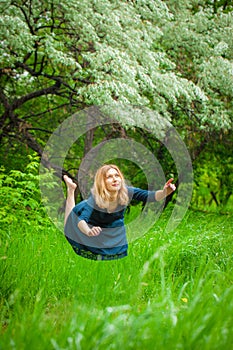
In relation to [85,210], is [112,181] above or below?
above

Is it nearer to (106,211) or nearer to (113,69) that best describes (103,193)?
(106,211)

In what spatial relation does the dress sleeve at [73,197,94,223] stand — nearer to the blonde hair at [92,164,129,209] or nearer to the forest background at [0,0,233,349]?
the blonde hair at [92,164,129,209]

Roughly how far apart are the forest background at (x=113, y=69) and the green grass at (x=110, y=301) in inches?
65.7

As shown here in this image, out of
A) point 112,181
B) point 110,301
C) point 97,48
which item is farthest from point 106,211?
point 97,48

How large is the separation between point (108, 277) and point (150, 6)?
6.49 meters

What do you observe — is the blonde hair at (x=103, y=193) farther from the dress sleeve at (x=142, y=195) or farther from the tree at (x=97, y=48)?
the tree at (x=97, y=48)

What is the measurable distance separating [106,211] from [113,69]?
3.61 meters

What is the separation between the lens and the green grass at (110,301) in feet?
7.91

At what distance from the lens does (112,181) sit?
14.7 ft

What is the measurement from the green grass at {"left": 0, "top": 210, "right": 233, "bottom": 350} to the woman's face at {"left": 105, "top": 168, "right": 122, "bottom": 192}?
683 millimetres

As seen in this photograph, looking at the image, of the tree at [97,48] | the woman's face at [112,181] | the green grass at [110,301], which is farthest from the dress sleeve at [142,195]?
the tree at [97,48]

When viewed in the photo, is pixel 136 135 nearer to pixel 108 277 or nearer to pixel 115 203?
pixel 115 203

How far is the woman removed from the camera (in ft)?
14.7

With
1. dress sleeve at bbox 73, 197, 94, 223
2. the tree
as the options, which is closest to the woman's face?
dress sleeve at bbox 73, 197, 94, 223
